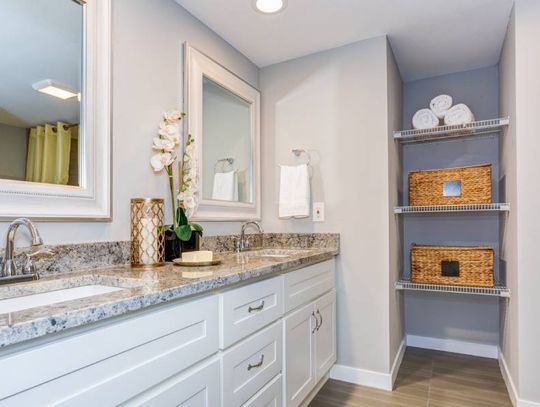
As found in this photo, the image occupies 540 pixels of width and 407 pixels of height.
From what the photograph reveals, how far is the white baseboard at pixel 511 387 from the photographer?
1.85 m

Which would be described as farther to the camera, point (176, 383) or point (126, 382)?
point (176, 383)

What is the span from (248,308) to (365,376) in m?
1.31

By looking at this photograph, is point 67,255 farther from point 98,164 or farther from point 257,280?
point 257,280

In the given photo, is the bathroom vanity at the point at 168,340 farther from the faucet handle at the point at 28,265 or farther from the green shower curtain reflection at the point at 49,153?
the green shower curtain reflection at the point at 49,153

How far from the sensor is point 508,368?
2186mm

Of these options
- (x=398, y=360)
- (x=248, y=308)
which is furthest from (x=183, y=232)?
(x=398, y=360)

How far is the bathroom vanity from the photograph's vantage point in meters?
0.71

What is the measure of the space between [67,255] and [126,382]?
2.11 feet

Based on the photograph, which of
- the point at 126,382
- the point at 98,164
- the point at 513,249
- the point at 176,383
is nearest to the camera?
the point at 126,382

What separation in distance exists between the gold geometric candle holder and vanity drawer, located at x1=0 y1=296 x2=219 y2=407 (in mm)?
475

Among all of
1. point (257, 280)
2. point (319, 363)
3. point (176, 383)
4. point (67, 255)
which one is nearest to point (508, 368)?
point (319, 363)

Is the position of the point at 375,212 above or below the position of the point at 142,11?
below

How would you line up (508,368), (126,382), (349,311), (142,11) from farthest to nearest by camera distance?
(349,311), (508,368), (142,11), (126,382)

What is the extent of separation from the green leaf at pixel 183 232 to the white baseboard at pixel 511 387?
191 centimetres
